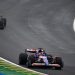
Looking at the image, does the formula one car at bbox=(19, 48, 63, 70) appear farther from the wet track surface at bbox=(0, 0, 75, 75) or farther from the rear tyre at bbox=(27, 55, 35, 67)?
the wet track surface at bbox=(0, 0, 75, 75)

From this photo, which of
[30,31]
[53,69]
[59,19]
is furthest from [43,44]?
[53,69]

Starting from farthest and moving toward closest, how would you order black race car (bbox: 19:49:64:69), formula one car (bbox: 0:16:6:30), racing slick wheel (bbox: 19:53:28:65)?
formula one car (bbox: 0:16:6:30), racing slick wheel (bbox: 19:53:28:65), black race car (bbox: 19:49:64:69)

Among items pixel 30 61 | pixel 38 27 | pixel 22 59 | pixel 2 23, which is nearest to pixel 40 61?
pixel 30 61

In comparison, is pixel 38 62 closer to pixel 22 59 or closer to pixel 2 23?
pixel 22 59

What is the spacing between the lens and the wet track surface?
1330 centimetres

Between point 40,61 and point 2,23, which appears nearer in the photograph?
point 40,61

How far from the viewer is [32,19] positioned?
15.4 meters

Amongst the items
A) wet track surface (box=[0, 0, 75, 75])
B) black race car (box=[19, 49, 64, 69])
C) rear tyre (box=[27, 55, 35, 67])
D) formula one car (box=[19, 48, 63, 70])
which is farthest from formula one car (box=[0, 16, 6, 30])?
rear tyre (box=[27, 55, 35, 67])

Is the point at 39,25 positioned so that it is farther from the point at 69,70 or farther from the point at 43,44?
the point at 69,70

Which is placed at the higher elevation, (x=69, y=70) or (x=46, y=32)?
(x=46, y=32)

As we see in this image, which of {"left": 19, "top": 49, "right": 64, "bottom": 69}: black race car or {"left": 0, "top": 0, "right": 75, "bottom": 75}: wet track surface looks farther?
{"left": 0, "top": 0, "right": 75, "bottom": 75}: wet track surface

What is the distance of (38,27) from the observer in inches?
591

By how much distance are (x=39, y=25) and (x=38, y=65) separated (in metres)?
4.53

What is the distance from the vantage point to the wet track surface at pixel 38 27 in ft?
43.6
